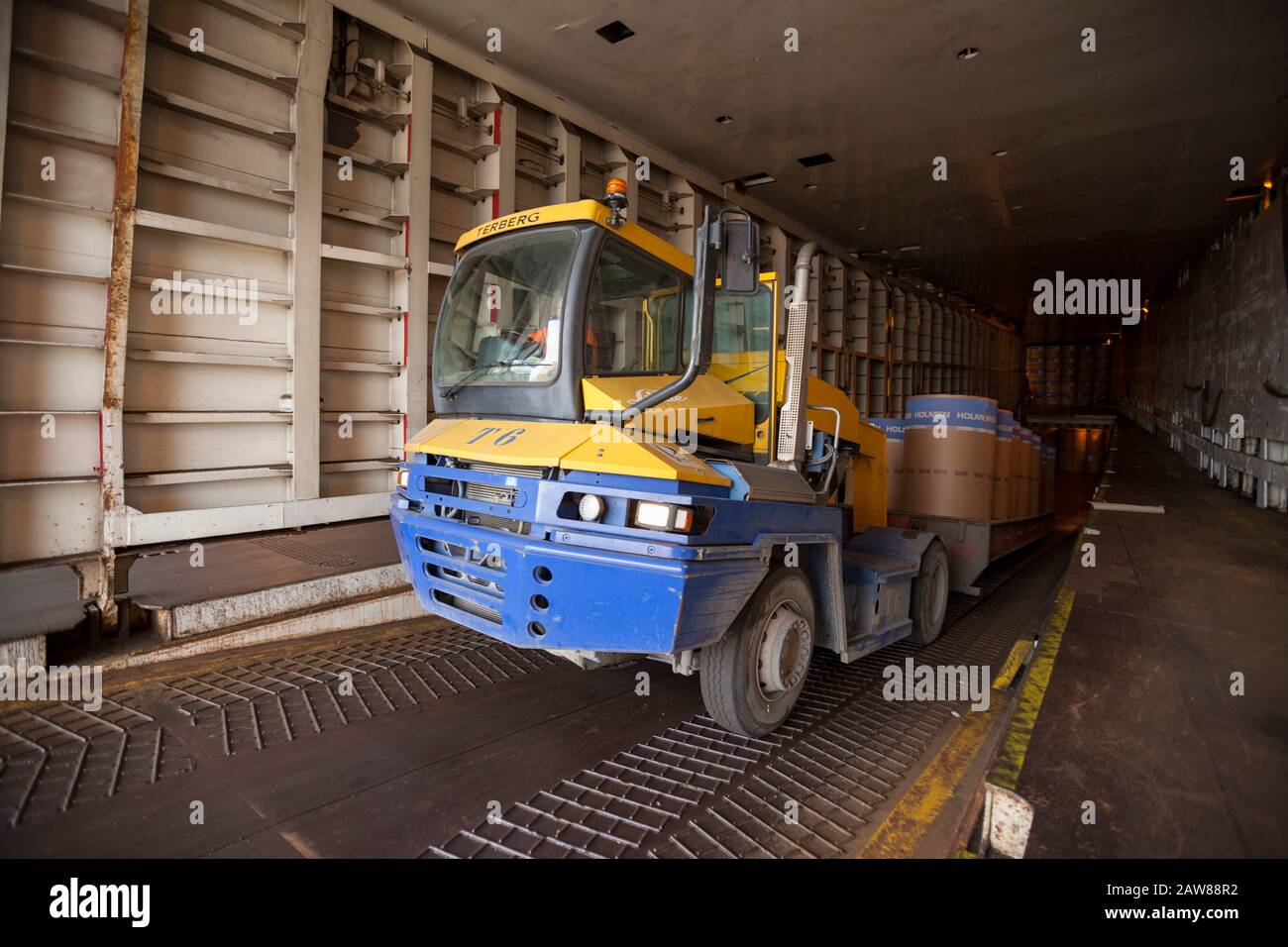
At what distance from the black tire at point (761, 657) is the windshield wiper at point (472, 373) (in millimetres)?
1687

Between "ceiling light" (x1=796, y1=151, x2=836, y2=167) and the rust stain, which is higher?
"ceiling light" (x1=796, y1=151, x2=836, y2=167)

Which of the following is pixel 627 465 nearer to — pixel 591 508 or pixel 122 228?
pixel 591 508

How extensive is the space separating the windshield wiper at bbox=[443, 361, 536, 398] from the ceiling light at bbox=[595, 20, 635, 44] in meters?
4.93

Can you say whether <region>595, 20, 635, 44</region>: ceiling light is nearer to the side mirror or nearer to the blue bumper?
the side mirror

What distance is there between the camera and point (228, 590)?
4.45m

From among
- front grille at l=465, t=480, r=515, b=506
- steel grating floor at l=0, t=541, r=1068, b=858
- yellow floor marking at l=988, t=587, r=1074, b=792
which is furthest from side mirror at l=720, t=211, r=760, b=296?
steel grating floor at l=0, t=541, r=1068, b=858

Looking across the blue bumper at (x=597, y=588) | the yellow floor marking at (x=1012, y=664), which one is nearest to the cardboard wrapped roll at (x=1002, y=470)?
the yellow floor marking at (x=1012, y=664)

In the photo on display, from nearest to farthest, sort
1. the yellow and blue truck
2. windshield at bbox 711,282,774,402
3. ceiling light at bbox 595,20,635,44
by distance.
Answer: the yellow and blue truck < windshield at bbox 711,282,774,402 < ceiling light at bbox 595,20,635,44

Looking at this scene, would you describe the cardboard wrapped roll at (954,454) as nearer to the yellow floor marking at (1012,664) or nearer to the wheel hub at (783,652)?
the yellow floor marking at (1012,664)

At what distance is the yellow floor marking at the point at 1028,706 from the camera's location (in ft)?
7.79

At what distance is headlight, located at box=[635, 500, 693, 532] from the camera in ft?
8.90

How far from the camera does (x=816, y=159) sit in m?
9.91

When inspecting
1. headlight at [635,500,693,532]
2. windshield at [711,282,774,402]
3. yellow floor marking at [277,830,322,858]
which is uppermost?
windshield at [711,282,774,402]
